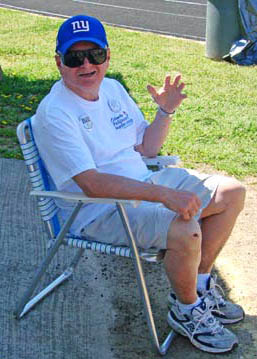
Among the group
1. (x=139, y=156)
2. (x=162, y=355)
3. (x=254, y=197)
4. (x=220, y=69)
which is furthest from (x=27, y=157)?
(x=220, y=69)

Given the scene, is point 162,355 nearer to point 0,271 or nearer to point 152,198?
point 152,198

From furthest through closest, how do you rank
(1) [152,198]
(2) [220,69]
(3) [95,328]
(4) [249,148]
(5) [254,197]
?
(2) [220,69] < (4) [249,148] < (5) [254,197] < (3) [95,328] < (1) [152,198]

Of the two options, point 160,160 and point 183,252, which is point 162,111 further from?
point 183,252

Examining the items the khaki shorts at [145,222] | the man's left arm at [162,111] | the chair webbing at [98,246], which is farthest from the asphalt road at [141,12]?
the chair webbing at [98,246]

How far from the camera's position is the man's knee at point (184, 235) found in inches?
120

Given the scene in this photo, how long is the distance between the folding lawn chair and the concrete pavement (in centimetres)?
11

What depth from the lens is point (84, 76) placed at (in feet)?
10.8

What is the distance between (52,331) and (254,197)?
212cm

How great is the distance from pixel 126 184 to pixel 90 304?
0.89 meters

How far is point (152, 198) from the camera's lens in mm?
3053

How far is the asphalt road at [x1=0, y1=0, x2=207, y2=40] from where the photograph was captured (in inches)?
503

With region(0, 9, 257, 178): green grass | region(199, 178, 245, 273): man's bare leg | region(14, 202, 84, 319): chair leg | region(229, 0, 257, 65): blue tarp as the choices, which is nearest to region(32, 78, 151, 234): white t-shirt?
region(14, 202, 84, 319): chair leg

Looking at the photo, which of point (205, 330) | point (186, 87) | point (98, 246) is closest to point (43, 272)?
point (98, 246)

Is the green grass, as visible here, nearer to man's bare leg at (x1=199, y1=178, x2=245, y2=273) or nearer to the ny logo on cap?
man's bare leg at (x1=199, y1=178, x2=245, y2=273)
